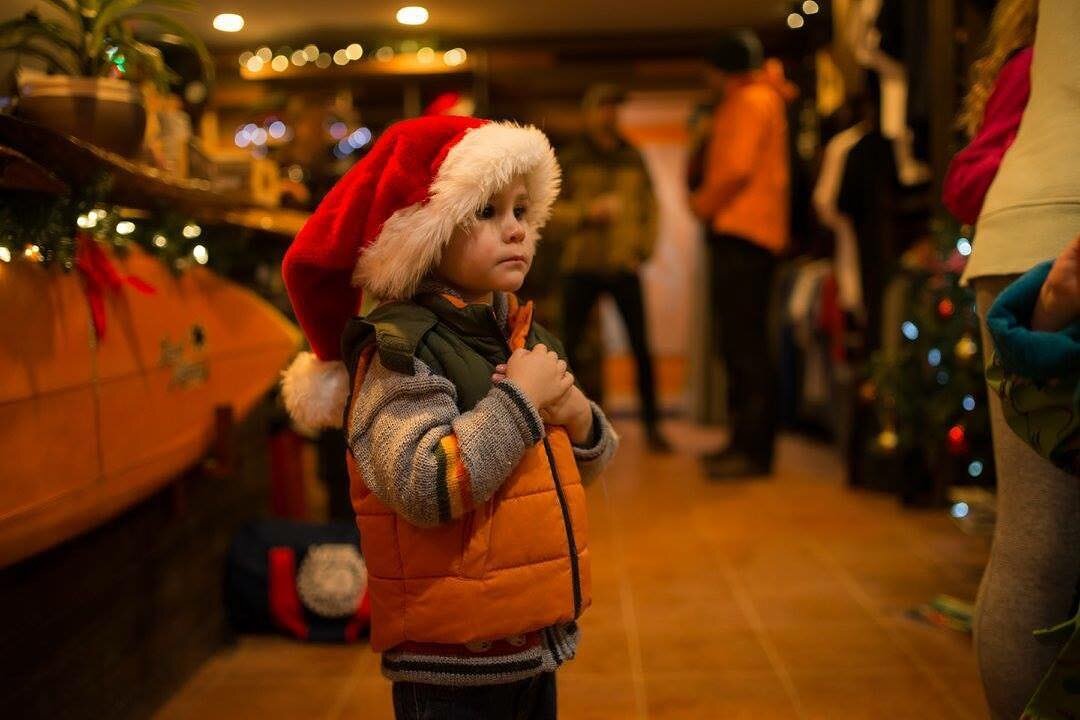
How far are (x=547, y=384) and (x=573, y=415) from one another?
0.09 m

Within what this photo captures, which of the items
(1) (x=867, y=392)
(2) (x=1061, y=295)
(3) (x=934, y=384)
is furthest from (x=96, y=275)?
(1) (x=867, y=392)

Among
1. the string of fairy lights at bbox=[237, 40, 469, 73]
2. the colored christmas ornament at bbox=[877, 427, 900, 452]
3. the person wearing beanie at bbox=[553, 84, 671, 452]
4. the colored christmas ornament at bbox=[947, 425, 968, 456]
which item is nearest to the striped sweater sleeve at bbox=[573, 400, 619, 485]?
the colored christmas ornament at bbox=[947, 425, 968, 456]

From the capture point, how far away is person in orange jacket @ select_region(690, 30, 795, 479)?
3439 millimetres

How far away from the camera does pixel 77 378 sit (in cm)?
129

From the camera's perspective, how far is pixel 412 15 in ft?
15.3

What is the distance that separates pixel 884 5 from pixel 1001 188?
214 centimetres

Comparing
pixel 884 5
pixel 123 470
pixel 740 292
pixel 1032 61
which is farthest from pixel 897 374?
pixel 123 470

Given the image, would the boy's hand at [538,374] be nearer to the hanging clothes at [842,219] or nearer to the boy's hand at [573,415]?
the boy's hand at [573,415]

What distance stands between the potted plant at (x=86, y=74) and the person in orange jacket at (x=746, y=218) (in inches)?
91.2

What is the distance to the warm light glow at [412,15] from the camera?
14.9 feet

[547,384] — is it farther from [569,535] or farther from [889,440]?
[889,440]

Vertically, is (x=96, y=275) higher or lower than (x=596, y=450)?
higher

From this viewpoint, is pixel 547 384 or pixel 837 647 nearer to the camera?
pixel 547 384

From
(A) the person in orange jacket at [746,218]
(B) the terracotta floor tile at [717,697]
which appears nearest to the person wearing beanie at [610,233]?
(A) the person in orange jacket at [746,218]
